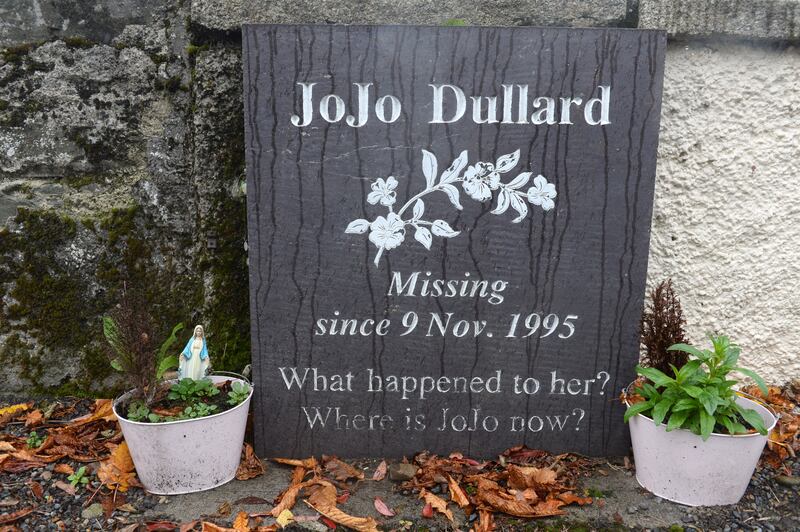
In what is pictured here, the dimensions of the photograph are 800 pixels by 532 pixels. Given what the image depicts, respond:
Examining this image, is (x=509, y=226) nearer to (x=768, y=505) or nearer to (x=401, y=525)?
(x=401, y=525)

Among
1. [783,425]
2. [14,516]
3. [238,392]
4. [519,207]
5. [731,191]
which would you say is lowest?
[14,516]

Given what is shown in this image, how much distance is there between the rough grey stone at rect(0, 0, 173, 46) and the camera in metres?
2.51

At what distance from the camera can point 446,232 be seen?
2.35 m

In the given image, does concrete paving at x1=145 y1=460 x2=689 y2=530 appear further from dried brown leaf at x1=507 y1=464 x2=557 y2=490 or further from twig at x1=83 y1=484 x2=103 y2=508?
twig at x1=83 y1=484 x2=103 y2=508

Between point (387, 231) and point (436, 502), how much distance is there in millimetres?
937

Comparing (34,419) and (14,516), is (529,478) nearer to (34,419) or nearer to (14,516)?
(14,516)

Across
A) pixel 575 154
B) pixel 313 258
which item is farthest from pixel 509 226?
pixel 313 258

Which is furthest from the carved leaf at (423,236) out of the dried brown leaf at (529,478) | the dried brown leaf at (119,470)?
the dried brown leaf at (119,470)

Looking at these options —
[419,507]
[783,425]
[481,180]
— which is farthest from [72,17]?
[783,425]

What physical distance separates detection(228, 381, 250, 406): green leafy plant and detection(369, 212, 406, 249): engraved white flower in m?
0.71

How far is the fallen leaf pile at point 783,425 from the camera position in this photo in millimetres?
2465

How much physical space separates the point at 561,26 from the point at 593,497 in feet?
5.55

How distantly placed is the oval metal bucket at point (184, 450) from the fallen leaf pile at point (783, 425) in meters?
1.96

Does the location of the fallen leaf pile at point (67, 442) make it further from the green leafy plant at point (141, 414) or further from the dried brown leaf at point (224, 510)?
the dried brown leaf at point (224, 510)
